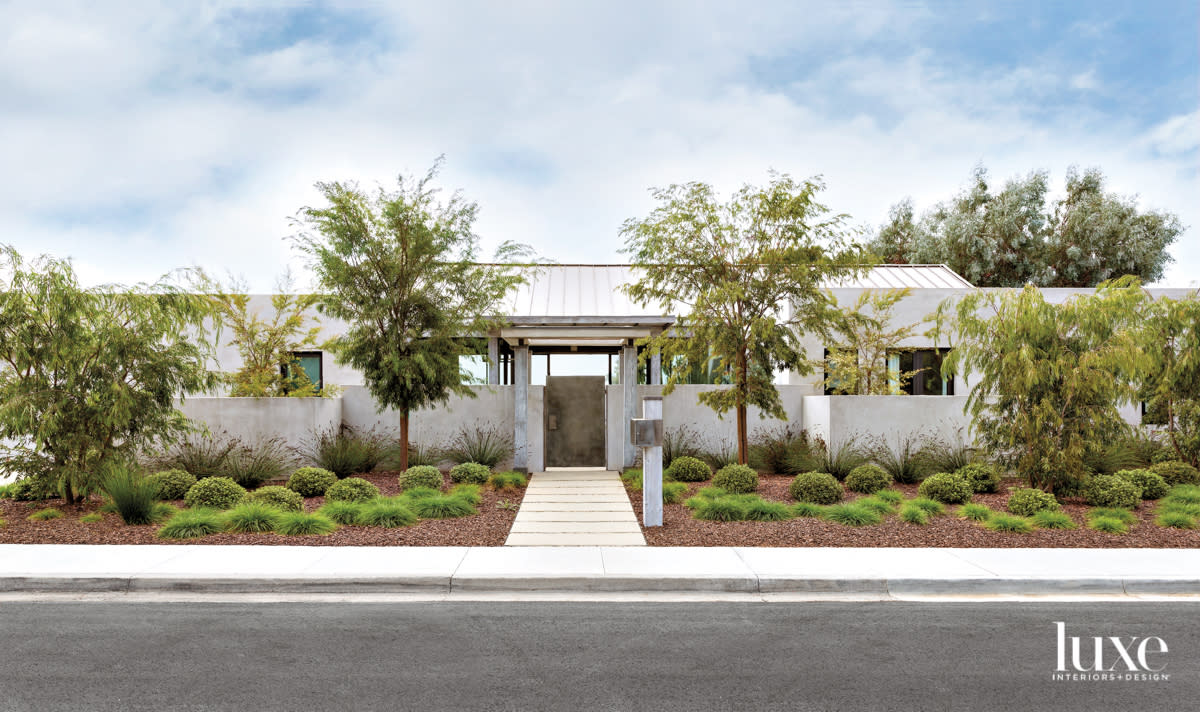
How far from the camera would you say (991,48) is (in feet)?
50.2

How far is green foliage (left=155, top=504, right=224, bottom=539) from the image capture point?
8602mm

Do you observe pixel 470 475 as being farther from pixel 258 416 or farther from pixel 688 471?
pixel 258 416

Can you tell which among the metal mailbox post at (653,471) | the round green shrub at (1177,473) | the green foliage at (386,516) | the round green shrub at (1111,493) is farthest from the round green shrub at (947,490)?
the green foliage at (386,516)

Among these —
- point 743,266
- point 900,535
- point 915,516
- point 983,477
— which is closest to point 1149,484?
point 983,477

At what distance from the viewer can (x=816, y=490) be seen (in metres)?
10.8

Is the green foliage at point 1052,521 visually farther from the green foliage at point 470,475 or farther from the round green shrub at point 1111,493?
the green foliage at point 470,475

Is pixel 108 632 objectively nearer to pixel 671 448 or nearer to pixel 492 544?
pixel 492 544

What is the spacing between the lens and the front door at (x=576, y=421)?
15.3m

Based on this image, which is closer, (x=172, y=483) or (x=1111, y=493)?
(x=1111, y=493)

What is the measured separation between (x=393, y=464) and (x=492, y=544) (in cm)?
637

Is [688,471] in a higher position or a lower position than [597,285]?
lower

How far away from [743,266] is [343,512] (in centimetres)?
707

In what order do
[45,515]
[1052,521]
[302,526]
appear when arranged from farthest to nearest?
[45,515] → [1052,521] → [302,526]

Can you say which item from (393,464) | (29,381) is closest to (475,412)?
(393,464)
